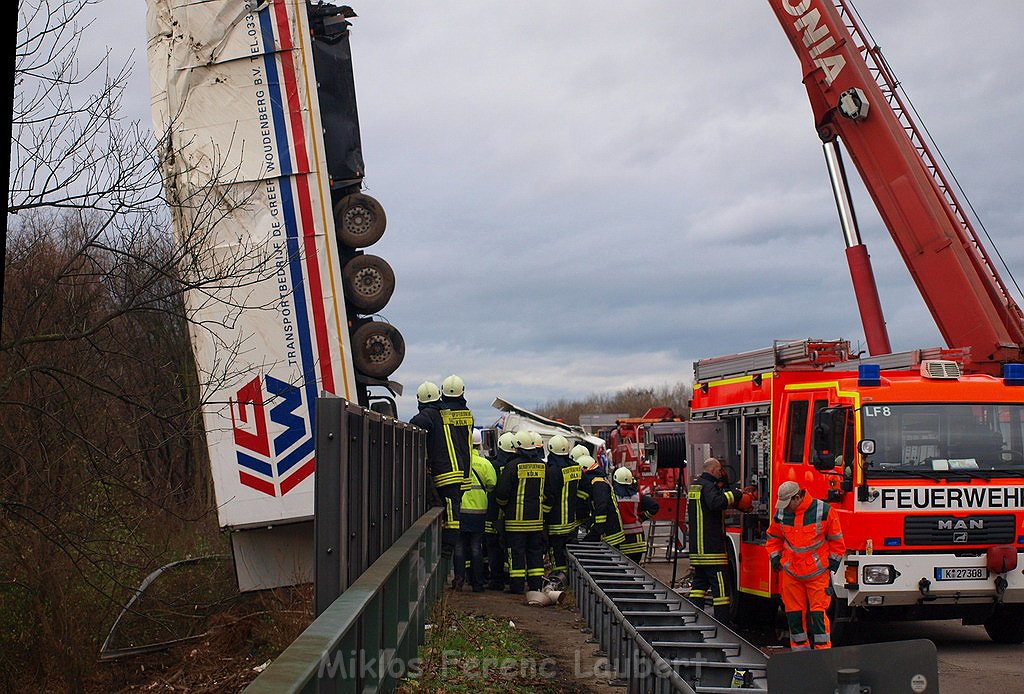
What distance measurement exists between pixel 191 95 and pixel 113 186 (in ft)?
3.12

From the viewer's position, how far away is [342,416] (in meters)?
5.99

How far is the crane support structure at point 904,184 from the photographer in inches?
571

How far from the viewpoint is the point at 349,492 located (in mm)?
6570

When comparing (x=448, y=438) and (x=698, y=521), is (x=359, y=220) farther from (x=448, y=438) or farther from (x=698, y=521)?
(x=698, y=521)

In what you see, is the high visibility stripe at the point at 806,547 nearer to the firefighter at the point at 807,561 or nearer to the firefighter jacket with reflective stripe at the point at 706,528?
the firefighter at the point at 807,561

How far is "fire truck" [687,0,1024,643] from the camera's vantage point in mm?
10742

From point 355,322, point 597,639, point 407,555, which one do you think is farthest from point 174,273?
point 597,639

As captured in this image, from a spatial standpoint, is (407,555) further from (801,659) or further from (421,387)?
(421,387)

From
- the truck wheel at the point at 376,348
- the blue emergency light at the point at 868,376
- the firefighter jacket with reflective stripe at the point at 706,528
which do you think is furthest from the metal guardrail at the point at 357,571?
the blue emergency light at the point at 868,376

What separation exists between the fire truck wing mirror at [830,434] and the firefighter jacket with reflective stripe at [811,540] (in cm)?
90

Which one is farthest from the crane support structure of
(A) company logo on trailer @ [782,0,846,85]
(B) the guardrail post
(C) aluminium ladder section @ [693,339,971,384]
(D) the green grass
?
(B) the guardrail post

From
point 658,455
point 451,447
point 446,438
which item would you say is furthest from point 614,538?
point 446,438

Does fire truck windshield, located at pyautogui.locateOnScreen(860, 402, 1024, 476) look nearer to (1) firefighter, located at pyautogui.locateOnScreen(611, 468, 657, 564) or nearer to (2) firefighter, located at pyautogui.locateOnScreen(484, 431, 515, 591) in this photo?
(1) firefighter, located at pyautogui.locateOnScreen(611, 468, 657, 564)

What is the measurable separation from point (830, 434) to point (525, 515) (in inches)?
191
